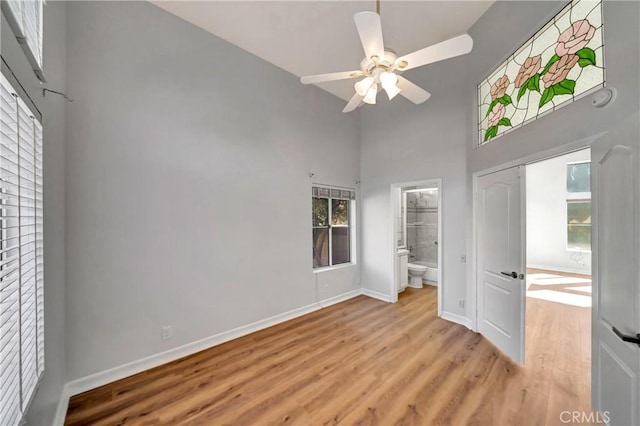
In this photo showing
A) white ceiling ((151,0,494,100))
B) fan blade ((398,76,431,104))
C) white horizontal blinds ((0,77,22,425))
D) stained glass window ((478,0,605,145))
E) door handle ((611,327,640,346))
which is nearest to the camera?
white horizontal blinds ((0,77,22,425))

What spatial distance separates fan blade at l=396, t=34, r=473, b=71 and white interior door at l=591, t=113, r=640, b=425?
0.98 m

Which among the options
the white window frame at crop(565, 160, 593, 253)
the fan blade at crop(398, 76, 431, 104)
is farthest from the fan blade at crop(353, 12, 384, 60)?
the white window frame at crop(565, 160, 593, 253)

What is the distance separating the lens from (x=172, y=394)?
2127mm

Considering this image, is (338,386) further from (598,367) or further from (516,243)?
(516,243)

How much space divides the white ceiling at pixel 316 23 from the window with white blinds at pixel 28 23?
1.50m

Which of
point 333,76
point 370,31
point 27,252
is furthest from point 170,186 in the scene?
point 370,31

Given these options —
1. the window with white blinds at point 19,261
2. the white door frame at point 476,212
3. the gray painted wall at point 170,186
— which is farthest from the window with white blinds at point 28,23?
the white door frame at point 476,212

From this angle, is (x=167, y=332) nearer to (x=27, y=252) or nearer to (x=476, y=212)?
(x=27, y=252)

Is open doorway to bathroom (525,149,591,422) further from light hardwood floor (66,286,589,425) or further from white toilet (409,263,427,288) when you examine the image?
white toilet (409,263,427,288)

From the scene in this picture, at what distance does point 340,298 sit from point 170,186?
10.7ft

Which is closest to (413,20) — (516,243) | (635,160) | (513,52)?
(513,52)

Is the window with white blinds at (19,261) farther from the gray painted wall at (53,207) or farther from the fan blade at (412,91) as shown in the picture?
the fan blade at (412,91)

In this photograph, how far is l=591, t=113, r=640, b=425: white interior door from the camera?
4.19ft

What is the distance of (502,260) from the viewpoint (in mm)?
2713
